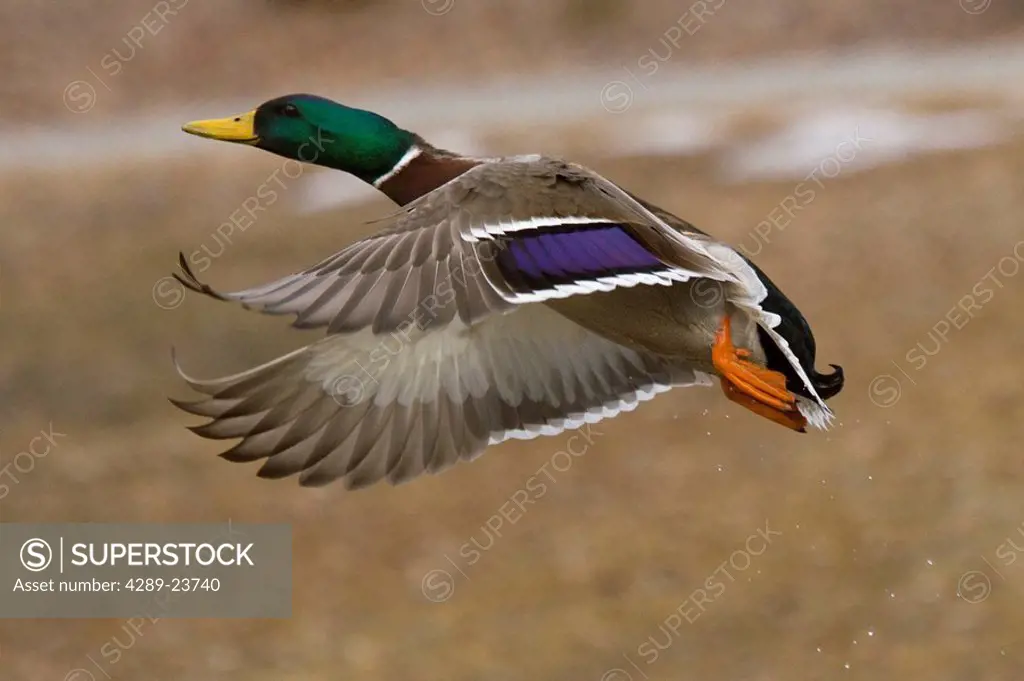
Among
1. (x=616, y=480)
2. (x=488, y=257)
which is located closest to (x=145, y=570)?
(x=616, y=480)

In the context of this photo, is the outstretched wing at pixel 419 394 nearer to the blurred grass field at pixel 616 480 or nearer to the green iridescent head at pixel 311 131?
the green iridescent head at pixel 311 131

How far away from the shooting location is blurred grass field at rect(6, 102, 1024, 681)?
7.67 meters

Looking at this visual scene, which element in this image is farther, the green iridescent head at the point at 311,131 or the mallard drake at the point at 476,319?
the green iridescent head at the point at 311,131

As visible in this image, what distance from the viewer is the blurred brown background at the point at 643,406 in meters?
7.80

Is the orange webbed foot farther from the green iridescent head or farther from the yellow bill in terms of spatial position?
the yellow bill

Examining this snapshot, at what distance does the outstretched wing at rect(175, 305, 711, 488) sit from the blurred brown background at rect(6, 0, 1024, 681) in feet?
7.37

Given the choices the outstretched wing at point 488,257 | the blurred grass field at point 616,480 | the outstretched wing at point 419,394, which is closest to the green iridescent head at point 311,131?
the outstretched wing at point 419,394

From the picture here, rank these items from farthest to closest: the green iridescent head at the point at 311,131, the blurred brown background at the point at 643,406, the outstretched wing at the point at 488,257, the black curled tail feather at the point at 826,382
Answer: the blurred brown background at the point at 643,406, the green iridescent head at the point at 311,131, the black curled tail feather at the point at 826,382, the outstretched wing at the point at 488,257

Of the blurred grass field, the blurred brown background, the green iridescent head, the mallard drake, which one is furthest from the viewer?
the blurred brown background

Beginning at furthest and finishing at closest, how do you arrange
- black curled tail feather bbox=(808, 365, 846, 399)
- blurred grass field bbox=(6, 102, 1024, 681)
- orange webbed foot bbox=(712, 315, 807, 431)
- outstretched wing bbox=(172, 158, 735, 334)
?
1. blurred grass field bbox=(6, 102, 1024, 681)
2. black curled tail feather bbox=(808, 365, 846, 399)
3. orange webbed foot bbox=(712, 315, 807, 431)
4. outstretched wing bbox=(172, 158, 735, 334)

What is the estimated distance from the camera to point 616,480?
898 centimetres

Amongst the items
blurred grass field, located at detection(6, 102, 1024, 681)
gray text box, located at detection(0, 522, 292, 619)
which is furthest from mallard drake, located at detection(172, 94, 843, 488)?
gray text box, located at detection(0, 522, 292, 619)

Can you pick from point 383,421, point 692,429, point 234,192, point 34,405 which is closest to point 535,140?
point 234,192

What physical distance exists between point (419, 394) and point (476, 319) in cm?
100
